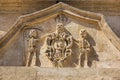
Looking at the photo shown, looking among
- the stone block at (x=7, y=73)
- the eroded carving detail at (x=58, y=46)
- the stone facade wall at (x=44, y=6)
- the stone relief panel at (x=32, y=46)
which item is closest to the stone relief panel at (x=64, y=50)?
the eroded carving detail at (x=58, y=46)

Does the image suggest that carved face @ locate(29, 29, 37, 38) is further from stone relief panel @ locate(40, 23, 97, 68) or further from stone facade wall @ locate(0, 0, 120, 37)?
stone facade wall @ locate(0, 0, 120, 37)

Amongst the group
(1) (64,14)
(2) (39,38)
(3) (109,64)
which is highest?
(1) (64,14)

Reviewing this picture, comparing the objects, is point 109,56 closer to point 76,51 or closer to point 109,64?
point 109,64

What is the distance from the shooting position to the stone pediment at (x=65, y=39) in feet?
21.4

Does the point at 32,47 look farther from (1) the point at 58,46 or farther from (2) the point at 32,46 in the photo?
(1) the point at 58,46

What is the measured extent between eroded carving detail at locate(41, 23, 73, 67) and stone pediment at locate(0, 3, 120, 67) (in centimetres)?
3

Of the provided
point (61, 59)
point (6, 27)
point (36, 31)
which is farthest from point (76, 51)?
point (6, 27)

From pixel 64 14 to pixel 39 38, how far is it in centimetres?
63

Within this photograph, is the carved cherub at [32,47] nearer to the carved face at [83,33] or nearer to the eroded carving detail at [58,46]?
the eroded carving detail at [58,46]

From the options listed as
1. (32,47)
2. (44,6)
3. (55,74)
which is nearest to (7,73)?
(32,47)

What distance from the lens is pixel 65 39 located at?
662cm

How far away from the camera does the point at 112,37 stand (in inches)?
260

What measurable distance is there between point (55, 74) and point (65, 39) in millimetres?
684

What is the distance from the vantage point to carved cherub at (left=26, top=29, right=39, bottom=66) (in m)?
6.50
